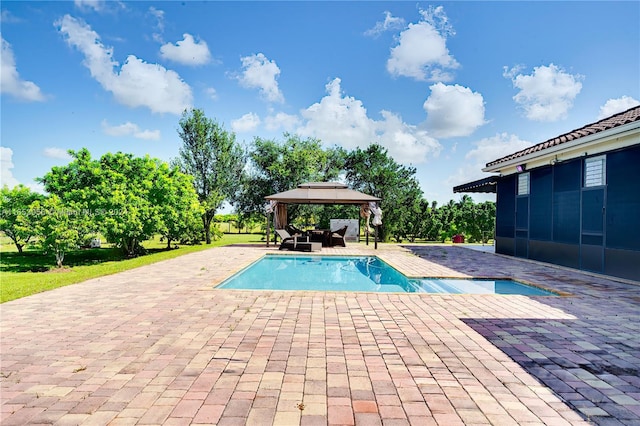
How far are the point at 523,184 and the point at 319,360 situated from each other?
11.9m

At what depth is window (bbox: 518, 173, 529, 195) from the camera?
1191cm

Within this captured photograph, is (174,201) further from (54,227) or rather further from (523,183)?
(523,183)

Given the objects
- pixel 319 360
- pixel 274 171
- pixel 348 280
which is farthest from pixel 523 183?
pixel 274 171

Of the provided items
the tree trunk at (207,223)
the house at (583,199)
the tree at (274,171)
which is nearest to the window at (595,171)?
the house at (583,199)

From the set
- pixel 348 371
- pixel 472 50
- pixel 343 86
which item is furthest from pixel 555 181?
pixel 343 86

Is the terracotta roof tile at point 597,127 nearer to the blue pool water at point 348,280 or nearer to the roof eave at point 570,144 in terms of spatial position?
the roof eave at point 570,144

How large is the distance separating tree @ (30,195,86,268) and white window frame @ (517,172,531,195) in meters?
15.7

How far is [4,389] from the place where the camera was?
2670 millimetres

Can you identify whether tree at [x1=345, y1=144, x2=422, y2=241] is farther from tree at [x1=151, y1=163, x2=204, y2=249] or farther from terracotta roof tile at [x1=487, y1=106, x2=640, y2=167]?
tree at [x1=151, y1=163, x2=204, y2=249]

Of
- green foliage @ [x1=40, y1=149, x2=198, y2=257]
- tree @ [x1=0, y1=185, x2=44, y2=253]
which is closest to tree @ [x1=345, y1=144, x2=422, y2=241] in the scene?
green foliage @ [x1=40, y1=149, x2=198, y2=257]

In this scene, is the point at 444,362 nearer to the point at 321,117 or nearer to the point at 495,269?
→ the point at 495,269

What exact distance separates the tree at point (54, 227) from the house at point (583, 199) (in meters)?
15.5

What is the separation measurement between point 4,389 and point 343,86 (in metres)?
23.5

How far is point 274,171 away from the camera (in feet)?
73.5
